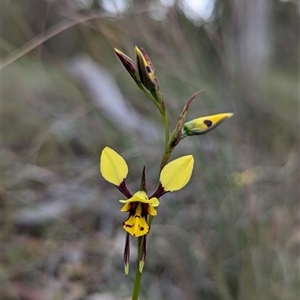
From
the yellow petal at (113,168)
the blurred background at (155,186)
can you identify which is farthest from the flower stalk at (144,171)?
the blurred background at (155,186)

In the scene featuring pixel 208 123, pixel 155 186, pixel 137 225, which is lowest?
pixel 137 225

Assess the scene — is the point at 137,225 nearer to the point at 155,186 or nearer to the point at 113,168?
the point at 113,168

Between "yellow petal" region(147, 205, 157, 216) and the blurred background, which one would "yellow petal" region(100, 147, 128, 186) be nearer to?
"yellow petal" region(147, 205, 157, 216)

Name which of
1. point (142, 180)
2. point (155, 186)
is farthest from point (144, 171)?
point (155, 186)

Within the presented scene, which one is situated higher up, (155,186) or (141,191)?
(155,186)

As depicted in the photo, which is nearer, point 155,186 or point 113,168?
point 113,168

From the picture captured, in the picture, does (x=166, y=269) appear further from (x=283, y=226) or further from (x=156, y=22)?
(x=156, y=22)

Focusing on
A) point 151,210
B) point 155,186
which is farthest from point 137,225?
point 155,186

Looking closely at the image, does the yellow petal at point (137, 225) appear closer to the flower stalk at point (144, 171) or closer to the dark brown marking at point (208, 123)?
the flower stalk at point (144, 171)
